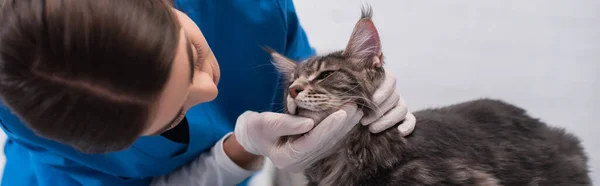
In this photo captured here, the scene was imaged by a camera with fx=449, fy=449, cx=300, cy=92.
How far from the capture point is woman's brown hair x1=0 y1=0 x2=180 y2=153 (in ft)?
1.70

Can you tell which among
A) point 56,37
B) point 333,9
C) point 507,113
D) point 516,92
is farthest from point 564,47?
point 56,37

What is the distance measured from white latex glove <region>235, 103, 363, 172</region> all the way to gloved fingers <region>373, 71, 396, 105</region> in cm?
4

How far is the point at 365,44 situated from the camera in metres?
0.84

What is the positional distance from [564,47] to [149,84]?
1.43 meters

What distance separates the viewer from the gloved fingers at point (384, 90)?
85cm

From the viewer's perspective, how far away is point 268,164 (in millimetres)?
1320

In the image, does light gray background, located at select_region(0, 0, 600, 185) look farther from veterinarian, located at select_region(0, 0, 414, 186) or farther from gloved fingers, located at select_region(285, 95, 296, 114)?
gloved fingers, located at select_region(285, 95, 296, 114)

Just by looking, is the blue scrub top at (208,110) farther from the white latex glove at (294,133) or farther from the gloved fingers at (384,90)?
the gloved fingers at (384,90)

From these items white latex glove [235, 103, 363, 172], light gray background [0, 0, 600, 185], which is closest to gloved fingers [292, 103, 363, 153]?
white latex glove [235, 103, 363, 172]

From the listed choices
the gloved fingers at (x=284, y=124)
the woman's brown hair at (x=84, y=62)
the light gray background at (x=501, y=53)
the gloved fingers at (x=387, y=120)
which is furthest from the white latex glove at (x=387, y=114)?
the light gray background at (x=501, y=53)

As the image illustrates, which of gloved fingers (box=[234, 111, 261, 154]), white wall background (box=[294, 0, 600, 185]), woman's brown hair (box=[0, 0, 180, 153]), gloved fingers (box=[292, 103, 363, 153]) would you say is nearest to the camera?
woman's brown hair (box=[0, 0, 180, 153])

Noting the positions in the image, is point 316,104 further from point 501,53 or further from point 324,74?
point 501,53

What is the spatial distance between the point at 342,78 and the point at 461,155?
27cm

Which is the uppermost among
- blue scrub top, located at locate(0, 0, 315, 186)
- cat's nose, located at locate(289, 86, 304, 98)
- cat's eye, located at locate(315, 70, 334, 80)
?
cat's eye, located at locate(315, 70, 334, 80)
